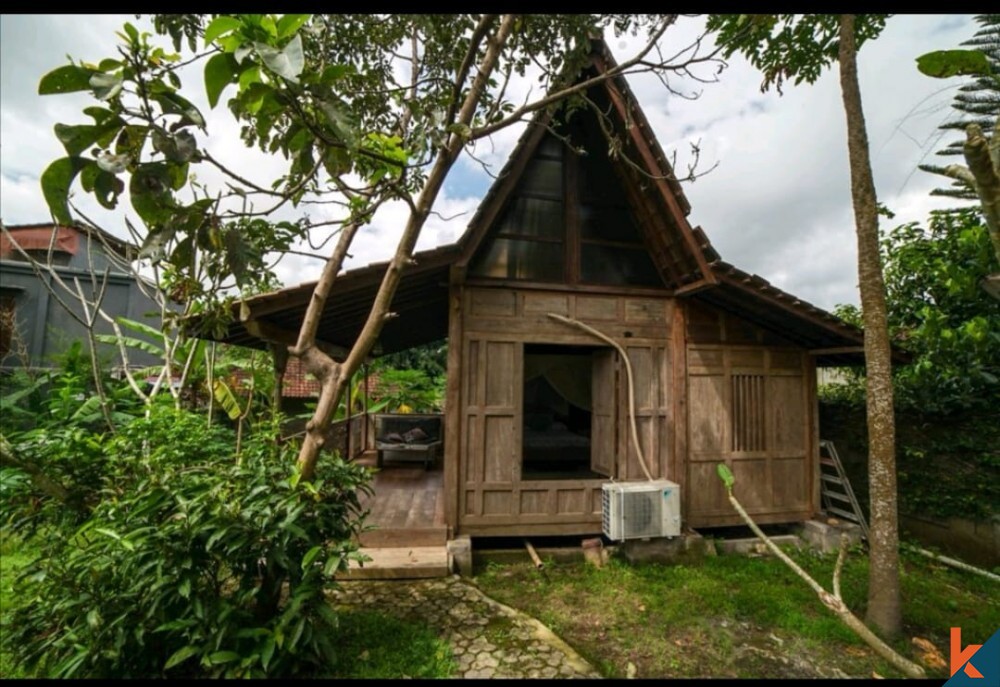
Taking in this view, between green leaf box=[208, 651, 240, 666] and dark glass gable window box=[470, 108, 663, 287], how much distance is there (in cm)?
378

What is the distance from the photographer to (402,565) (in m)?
3.98

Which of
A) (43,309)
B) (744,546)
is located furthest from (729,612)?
(43,309)

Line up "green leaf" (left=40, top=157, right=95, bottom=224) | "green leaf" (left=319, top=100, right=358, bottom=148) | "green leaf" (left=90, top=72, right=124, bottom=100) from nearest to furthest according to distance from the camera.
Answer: "green leaf" (left=40, top=157, right=95, bottom=224)
"green leaf" (left=90, top=72, right=124, bottom=100)
"green leaf" (left=319, top=100, right=358, bottom=148)

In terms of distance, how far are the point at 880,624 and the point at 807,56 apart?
17.6ft

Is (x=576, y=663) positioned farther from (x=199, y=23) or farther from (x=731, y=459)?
(x=199, y=23)

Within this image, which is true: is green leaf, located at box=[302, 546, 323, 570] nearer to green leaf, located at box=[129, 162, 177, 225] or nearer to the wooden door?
green leaf, located at box=[129, 162, 177, 225]

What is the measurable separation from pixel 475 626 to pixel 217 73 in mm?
3703

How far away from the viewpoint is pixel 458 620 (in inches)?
130

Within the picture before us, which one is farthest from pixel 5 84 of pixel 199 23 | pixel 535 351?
pixel 535 351

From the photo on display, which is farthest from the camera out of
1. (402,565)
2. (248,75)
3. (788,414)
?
(788,414)

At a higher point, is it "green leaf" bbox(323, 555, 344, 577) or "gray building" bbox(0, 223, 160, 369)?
"gray building" bbox(0, 223, 160, 369)

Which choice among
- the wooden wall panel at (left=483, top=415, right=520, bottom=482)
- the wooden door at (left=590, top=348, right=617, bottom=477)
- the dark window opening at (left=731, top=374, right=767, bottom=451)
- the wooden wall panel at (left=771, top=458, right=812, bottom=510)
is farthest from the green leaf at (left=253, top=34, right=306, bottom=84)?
the wooden wall panel at (left=771, top=458, right=812, bottom=510)

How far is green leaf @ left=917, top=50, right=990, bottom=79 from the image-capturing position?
1.14 meters

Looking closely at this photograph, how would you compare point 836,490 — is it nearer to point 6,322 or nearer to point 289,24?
point 289,24
